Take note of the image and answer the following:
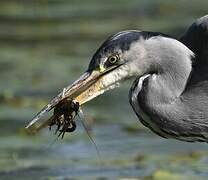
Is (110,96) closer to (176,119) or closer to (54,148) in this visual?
(54,148)

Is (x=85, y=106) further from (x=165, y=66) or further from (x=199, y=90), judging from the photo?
(x=165, y=66)

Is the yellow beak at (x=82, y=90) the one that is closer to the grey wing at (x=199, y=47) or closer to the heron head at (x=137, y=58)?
the heron head at (x=137, y=58)

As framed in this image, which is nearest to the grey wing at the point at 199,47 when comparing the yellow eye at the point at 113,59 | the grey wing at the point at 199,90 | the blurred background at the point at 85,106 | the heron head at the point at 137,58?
the grey wing at the point at 199,90

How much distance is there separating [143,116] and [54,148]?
233 centimetres

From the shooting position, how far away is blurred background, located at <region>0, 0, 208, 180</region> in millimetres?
7422

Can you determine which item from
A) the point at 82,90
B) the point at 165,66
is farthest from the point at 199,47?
the point at 82,90

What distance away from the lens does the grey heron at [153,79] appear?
18.6 feet

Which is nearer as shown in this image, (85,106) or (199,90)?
(199,90)

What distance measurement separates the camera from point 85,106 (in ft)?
29.5

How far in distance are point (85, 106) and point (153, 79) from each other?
3.34 m

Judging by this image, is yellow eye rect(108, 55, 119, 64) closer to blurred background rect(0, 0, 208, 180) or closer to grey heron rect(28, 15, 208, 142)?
grey heron rect(28, 15, 208, 142)

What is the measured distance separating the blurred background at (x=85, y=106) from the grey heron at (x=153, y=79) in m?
1.32

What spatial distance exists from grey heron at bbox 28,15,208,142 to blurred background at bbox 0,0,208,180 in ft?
4.31

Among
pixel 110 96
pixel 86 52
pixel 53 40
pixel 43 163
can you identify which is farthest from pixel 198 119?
pixel 53 40
